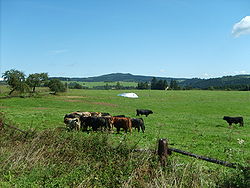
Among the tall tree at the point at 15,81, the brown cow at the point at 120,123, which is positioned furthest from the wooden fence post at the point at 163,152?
the tall tree at the point at 15,81

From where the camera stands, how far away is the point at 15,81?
54.8m

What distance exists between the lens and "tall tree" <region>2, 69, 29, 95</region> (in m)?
54.3

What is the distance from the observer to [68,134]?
8.06 metres

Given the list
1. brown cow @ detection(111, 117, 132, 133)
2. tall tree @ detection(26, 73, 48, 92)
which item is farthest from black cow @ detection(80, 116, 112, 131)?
tall tree @ detection(26, 73, 48, 92)

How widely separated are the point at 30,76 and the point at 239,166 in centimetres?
6329

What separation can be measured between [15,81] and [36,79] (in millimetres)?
7643

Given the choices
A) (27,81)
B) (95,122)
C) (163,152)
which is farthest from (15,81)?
(163,152)

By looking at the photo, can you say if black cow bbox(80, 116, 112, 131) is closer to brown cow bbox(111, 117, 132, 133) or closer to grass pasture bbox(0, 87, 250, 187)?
brown cow bbox(111, 117, 132, 133)

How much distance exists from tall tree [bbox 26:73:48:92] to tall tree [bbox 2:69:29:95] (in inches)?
127

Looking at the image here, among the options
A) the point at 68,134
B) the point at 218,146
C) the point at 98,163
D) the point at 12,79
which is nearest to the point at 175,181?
the point at 98,163

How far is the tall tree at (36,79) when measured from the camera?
60897 millimetres

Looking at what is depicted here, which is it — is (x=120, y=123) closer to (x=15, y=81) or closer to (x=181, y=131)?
(x=181, y=131)

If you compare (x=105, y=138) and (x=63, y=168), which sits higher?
(x=105, y=138)

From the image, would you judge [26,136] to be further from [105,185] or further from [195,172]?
[195,172]
